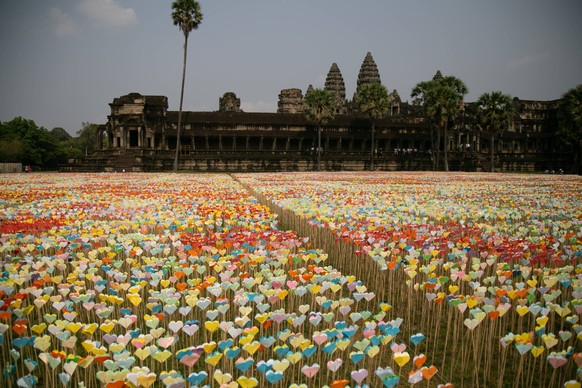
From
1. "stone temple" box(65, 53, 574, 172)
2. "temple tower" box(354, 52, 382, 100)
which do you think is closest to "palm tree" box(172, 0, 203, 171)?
"stone temple" box(65, 53, 574, 172)

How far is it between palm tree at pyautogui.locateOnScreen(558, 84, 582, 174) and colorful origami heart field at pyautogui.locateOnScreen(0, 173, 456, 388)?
59.4 m

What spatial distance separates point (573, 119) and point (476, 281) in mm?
63247

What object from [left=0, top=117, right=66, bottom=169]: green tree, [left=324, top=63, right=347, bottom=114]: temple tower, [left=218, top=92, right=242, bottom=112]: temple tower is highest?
[left=324, top=63, right=347, bottom=114]: temple tower

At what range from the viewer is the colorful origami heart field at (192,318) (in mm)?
3236

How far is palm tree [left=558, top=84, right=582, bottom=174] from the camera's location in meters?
58.5

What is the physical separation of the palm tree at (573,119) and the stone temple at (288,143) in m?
2.58

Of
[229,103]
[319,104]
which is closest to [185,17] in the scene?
[319,104]

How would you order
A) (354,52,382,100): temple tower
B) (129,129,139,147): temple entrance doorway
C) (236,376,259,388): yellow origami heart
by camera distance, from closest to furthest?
(236,376,259,388): yellow origami heart < (129,129,139,147): temple entrance doorway < (354,52,382,100): temple tower

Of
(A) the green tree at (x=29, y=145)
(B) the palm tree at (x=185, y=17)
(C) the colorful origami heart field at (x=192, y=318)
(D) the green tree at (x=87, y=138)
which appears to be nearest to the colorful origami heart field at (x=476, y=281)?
(C) the colorful origami heart field at (x=192, y=318)

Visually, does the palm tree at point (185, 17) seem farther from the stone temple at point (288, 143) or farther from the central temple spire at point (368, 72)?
the central temple spire at point (368, 72)

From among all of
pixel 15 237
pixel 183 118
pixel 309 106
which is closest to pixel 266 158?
pixel 309 106

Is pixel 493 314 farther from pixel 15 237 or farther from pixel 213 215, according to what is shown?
pixel 213 215

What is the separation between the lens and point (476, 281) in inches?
239

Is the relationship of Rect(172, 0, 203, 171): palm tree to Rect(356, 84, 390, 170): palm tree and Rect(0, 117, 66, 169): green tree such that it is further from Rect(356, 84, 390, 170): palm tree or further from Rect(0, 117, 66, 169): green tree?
Rect(0, 117, 66, 169): green tree
